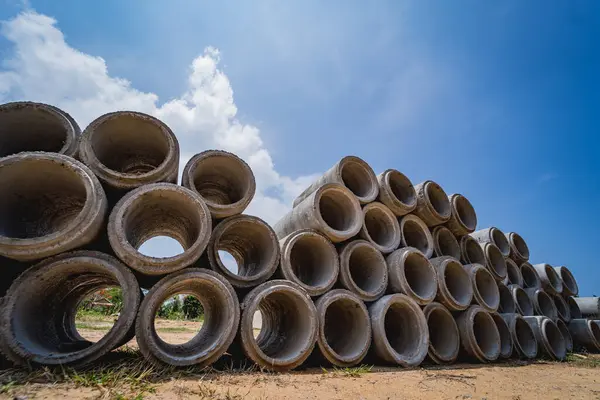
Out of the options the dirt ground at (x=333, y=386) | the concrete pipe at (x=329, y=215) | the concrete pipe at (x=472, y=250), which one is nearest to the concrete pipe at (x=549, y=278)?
the concrete pipe at (x=472, y=250)

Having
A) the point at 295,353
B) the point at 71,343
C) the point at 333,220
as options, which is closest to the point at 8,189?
the point at 71,343

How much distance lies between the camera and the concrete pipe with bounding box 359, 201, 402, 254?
218 inches

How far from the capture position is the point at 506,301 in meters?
7.31

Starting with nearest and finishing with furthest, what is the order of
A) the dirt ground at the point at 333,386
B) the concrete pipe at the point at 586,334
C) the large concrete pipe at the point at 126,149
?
the dirt ground at the point at 333,386 < the large concrete pipe at the point at 126,149 < the concrete pipe at the point at 586,334

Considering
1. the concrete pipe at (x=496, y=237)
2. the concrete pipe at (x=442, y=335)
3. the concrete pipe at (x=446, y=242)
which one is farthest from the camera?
the concrete pipe at (x=496, y=237)

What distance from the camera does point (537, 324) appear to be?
6887 millimetres

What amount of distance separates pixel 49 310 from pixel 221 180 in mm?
2649

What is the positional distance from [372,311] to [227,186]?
2898 mm

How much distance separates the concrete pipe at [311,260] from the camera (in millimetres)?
4367

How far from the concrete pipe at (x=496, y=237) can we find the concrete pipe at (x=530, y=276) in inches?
41.0

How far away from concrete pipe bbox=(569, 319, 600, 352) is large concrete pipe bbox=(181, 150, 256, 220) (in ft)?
33.9

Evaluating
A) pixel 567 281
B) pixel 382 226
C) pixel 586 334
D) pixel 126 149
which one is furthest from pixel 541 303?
pixel 126 149

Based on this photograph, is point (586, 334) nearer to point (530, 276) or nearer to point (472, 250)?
point (530, 276)

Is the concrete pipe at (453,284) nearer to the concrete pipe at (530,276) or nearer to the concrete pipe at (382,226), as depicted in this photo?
the concrete pipe at (382,226)
